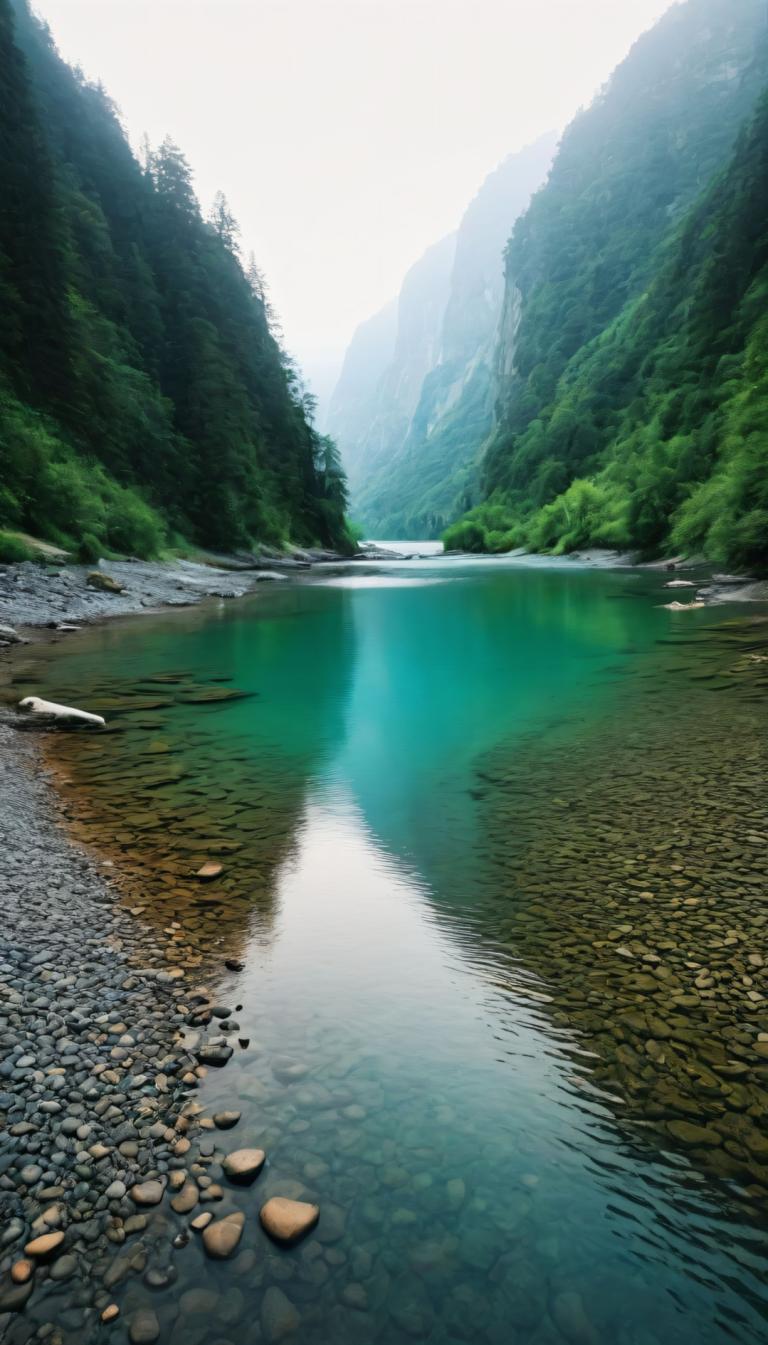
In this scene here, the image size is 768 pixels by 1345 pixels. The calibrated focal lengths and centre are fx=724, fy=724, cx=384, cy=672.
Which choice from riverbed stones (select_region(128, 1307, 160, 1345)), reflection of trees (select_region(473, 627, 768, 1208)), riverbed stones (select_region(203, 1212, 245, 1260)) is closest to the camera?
riverbed stones (select_region(128, 1307, 160, 1345))

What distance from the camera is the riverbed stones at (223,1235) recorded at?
10.2 feet

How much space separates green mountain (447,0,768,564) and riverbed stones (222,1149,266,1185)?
34.0 m

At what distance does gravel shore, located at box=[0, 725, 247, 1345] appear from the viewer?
2994 mm

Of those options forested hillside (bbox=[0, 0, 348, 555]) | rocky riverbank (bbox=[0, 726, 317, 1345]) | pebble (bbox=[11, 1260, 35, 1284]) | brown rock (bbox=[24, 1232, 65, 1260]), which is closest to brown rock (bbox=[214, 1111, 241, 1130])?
rocky riverbank (bbox=[0, 726, 317, 1345])

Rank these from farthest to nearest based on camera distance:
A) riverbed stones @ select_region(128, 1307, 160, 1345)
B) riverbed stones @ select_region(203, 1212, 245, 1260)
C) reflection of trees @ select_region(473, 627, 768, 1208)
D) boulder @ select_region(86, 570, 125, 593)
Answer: boulder @ select_region(86, 570, 125, 593), reflection of trees @ select_region(473, 627, 768, 1208), riverbed stones @ select_region(203, 1212, 245, 1260), riverbed stones @ select_region(128, 1307, 160, 1345)

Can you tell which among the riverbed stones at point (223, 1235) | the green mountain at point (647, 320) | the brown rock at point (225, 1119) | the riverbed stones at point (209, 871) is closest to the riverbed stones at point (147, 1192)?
the riverbed stones at point (223, 1235)

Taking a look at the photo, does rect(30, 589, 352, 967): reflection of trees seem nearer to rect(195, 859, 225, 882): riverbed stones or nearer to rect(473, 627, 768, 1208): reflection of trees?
rect(195, 859, 225, 882): riverbed stones

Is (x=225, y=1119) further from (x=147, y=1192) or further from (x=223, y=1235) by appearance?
(x=223, y=1235)

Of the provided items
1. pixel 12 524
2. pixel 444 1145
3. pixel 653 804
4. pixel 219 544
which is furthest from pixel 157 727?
pixel 219 544

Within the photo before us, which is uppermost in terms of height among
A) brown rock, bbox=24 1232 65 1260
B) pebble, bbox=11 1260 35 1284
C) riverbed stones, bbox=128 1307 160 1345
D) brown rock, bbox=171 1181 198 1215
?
brown rock, bbox=24 1232 65 1260

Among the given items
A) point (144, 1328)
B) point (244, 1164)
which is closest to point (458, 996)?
point (244, 1164)

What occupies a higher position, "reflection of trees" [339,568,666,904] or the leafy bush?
the leafy bush

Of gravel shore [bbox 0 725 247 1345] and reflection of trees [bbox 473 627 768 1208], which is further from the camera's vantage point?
reflection of trees [bbox 473 627 768 1208]

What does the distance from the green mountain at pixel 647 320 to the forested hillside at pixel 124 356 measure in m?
31.9
